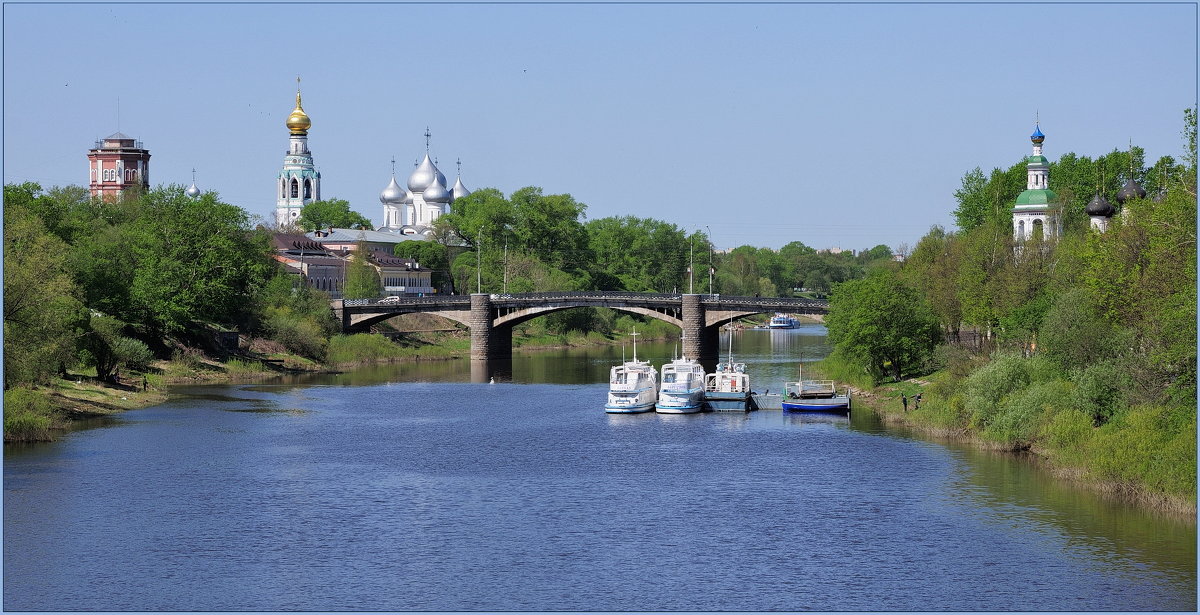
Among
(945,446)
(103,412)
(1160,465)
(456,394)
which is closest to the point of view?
(1160,465)

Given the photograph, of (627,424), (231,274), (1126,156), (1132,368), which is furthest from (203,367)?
(1126,156)

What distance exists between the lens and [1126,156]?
369ft

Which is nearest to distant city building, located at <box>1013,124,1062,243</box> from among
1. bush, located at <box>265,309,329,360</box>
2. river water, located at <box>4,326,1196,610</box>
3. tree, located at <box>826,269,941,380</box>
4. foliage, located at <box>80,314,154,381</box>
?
tree, located at <box>826,269,941,380</box>

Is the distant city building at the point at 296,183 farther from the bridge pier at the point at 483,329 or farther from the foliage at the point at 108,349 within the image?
the foliage at the point at 108,349

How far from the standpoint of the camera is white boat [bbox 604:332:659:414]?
74062 millimetres

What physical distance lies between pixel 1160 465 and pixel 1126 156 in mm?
74691

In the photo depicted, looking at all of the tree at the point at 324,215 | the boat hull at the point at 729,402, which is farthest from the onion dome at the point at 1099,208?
the tree at the point at 324,215

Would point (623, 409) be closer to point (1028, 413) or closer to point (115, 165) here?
point (1028, 413)

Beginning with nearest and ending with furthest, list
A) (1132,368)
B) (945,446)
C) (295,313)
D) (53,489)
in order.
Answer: (53,489), (1132,368), (945,446), (295,313)

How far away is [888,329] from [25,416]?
4396 centimetres

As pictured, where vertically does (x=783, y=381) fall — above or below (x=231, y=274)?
below

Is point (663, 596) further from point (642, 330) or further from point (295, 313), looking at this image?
point (642, 330)

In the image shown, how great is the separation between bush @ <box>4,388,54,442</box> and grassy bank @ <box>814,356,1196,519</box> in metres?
36.9

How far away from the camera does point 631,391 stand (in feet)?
245
